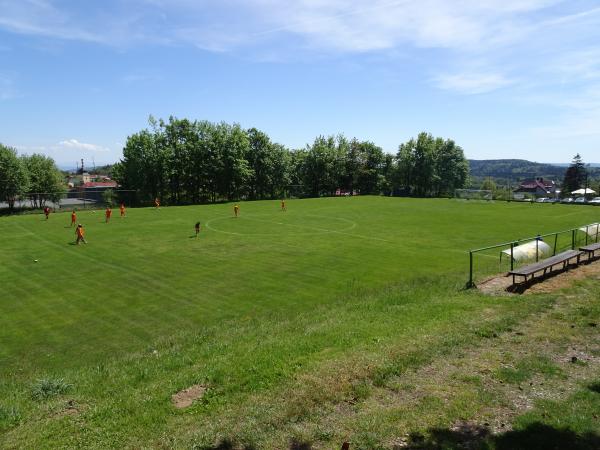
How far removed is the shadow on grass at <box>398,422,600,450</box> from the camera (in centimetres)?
584

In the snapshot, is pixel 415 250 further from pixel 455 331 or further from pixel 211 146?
pixel 211 146

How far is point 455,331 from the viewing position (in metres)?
10.6

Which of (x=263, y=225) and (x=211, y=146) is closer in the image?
(x=263, y=225)

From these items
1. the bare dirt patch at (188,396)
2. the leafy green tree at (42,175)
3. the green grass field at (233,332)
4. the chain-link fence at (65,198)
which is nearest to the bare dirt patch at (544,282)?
the green grass field at (233,332)

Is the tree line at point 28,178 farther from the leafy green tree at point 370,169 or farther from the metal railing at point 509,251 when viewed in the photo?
the leafy green tree at point 370,169

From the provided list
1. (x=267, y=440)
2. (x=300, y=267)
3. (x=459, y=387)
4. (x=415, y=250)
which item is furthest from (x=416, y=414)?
(x=415, y=250)

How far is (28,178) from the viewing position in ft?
212

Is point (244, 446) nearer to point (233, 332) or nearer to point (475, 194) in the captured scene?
point (233, 332)

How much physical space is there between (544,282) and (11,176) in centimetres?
6737

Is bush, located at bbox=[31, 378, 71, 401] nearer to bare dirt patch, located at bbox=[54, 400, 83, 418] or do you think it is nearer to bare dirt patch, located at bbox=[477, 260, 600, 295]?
bare dirt patch, located at bbox=[54, 400, 83, 418]

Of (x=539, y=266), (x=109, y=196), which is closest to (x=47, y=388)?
(x=539, y=266)

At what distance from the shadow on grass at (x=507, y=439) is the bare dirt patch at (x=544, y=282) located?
9.49 meters

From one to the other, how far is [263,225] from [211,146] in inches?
1498

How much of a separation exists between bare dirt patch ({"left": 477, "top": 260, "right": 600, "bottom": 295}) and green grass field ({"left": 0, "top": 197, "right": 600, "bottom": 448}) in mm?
Answer: 1066
